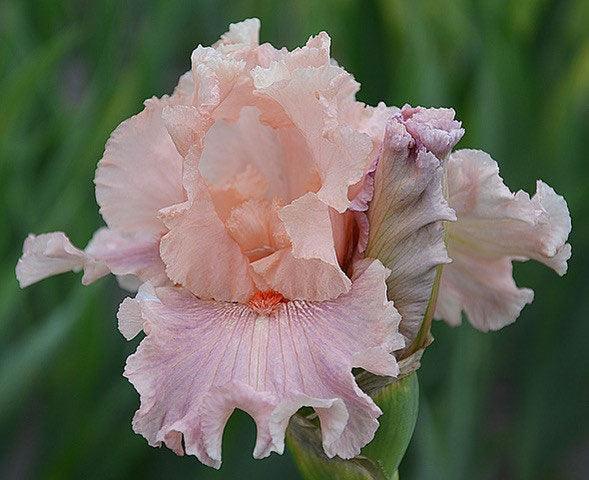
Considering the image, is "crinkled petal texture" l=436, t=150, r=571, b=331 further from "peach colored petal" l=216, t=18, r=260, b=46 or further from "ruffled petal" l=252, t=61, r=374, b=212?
"peach colored petal" l=216, t=18, r=260, b=46

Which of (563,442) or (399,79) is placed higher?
(399,79)

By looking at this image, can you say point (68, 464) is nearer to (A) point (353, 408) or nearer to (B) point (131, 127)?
(B) point (131, 127)

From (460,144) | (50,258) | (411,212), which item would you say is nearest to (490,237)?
(411,212)

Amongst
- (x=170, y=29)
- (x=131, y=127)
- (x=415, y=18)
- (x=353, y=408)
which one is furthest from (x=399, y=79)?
(x=353, y=408)

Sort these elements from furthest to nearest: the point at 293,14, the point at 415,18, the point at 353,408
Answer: the point at 293,14 < the point at 415,18 < the point at 353,408

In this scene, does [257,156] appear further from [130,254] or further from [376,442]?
[376,442]

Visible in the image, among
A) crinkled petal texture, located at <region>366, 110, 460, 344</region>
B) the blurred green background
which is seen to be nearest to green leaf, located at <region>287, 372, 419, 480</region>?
crinkled petal texture, located at <region>366, 110, 460, 344</region>

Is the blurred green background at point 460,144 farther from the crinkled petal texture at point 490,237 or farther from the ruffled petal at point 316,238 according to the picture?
the ruffled petal at point 316,238
